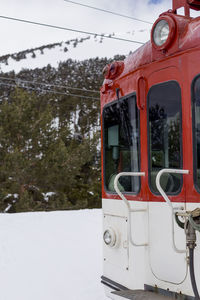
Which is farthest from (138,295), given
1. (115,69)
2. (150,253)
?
(115,69)

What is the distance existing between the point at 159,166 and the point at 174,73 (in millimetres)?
747

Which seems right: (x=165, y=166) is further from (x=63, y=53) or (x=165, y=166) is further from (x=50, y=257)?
(x=63, y=53)

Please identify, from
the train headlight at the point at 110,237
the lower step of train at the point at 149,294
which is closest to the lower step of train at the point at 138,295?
the lower step of train at the point at 149,294

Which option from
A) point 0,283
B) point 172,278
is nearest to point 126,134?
point 172,278

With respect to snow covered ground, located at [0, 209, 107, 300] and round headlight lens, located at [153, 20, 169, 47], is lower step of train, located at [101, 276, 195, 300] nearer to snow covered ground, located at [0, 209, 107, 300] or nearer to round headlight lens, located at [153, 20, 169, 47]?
snow covered ground, located at [0, 209, 107, 300]

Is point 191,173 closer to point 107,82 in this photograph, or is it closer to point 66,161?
point 107,82

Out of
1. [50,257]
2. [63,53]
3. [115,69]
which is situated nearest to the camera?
[115,69]

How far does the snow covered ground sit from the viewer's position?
17.2 ft

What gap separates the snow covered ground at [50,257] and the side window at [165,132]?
2480 mm

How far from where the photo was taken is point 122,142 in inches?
142

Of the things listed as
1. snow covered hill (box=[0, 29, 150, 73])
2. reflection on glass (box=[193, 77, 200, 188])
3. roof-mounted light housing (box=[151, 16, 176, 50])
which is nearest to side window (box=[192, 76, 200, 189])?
reflection on glass (box=[193, 77, 200, 188])

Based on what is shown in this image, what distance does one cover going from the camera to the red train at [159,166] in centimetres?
278

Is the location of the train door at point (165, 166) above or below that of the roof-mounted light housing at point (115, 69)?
below

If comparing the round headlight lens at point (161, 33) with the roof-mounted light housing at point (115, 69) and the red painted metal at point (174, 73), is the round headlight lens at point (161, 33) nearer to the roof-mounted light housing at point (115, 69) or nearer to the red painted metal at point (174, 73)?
the red painted metal at point (174, 73)
